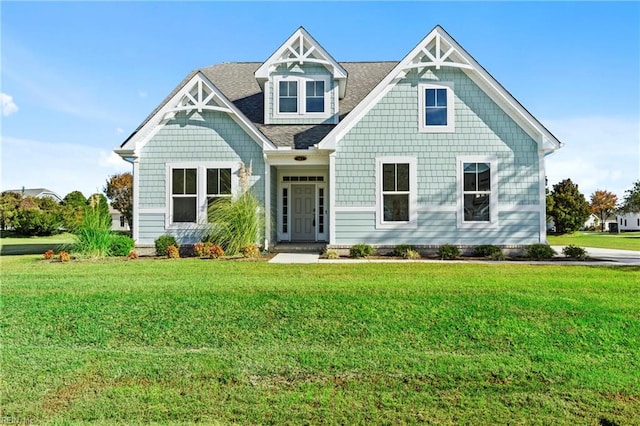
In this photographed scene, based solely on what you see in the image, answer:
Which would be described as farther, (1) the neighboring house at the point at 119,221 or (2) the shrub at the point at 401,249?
(1) the neighboring house at the point at 119,221

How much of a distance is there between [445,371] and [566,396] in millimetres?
1229

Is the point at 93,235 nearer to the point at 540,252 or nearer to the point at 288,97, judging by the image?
the point at 288,97

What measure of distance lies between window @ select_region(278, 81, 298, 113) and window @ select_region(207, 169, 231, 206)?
3311 millimetres

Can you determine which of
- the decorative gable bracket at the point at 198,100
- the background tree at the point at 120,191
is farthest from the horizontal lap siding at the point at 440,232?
the background tree at the point at 120,191

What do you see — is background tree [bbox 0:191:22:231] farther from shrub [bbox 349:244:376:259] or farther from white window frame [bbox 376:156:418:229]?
white window frame [bbox 376:156:418:229]

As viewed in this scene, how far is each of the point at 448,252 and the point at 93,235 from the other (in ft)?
37.2

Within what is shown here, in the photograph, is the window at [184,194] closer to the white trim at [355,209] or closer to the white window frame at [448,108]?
the white trim at [355,209]

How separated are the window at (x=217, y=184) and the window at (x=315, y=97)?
397cm

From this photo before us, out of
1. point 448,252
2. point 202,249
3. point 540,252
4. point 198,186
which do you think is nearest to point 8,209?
point 198,186

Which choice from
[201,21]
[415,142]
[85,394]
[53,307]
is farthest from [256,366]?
[201,21]

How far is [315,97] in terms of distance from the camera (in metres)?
14.4

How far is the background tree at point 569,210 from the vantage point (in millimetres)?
30562

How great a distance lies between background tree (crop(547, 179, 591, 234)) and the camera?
100ft

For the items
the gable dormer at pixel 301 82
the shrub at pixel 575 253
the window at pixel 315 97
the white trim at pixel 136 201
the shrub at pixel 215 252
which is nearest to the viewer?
the shrub at pixel 215 252
